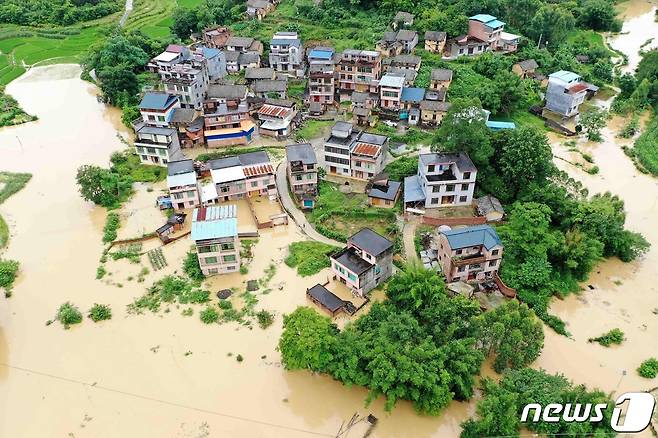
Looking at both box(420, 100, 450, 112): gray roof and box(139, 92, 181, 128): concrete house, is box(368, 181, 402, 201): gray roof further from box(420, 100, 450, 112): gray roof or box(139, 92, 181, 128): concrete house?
box(139, 92, 181, 128): concrete house

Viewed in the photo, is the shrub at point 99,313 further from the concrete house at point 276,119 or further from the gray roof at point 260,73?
the gray roof at point 260,73

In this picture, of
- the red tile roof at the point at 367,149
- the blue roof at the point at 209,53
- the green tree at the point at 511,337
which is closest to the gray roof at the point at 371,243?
the green tree at the point at 511,337

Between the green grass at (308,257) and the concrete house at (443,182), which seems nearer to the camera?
the green grass at (308,257)

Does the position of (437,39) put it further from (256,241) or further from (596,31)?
(256,241)

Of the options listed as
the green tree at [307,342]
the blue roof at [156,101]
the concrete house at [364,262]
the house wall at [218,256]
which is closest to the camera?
the green tree at [307,342]

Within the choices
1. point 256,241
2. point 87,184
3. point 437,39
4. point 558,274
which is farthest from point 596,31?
point 87,184
